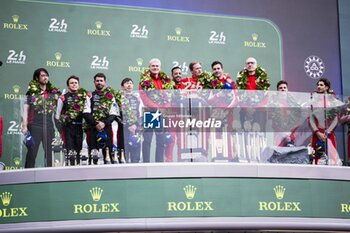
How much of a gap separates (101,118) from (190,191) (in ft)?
6.56

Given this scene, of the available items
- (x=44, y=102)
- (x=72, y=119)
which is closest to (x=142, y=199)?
(x=72, y=119)

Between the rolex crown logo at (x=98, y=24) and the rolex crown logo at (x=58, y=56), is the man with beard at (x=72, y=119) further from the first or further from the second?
the rolex crown logo at (x=98, y=24)

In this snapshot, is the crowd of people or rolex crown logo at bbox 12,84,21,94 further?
rolex crown logo at bbox 12,84,21,94

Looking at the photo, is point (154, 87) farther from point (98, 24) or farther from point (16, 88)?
point (98, 24)

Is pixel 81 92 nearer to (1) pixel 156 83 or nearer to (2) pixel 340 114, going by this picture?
(1) pixel 156 83

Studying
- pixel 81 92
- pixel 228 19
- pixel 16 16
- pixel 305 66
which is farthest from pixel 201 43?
pixel 81 92

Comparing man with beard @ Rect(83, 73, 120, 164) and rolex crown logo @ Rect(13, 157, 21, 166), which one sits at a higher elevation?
man with beard @ Rect(83, 73, 120, 164)

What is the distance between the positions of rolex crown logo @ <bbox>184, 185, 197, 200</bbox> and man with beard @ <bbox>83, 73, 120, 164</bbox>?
1.47 m

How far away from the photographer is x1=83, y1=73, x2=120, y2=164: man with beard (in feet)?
56.0

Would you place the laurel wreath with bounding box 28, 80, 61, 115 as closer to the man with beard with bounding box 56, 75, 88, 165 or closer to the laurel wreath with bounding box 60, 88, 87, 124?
the man with beard with bounding box 56, 75, 88, 165

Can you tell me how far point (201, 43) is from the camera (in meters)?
22.9

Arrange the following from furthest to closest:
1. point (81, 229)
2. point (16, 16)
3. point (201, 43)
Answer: point (201, 43) < point (16, 16) < point (81, 229)

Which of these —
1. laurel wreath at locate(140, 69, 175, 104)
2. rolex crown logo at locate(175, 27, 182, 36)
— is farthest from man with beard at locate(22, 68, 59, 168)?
rolex crown logo at locate(175, 27, 182, 36)

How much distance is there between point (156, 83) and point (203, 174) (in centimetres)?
194
